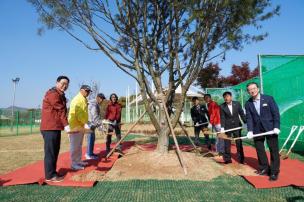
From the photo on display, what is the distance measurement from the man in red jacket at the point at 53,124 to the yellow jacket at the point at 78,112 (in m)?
0.82

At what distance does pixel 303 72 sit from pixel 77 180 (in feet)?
20.3

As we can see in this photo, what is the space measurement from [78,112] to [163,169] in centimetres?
217

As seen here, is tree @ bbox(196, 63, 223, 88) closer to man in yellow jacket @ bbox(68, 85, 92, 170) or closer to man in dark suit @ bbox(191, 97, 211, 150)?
man in dark suit @ bbox(191, 97, 211, 150)

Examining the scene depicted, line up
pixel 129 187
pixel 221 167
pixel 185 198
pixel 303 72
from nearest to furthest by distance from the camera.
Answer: pixel 185 198 < pixel 129 187 < pixel 221 167 < pixel 303 72

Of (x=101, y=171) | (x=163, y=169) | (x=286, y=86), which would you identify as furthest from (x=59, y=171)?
(x=286, y=86)

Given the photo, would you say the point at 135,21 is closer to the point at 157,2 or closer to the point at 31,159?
the point at 157,2

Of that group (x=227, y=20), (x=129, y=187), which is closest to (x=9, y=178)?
(x=129, y=187)

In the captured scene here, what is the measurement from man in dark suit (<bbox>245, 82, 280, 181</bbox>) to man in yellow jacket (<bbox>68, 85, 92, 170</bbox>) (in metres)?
3.43

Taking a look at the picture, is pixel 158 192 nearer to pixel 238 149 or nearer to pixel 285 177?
pixel 285 177

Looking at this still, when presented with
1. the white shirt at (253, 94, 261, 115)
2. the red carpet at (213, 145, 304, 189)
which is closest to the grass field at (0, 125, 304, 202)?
the red carpet at (213, 145, 304, 189)

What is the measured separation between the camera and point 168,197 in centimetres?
466

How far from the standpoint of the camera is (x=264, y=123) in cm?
594

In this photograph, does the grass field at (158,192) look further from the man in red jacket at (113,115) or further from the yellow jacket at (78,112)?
the man in red jacket at (113,115)

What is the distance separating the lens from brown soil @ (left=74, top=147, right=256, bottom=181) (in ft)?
19.7
